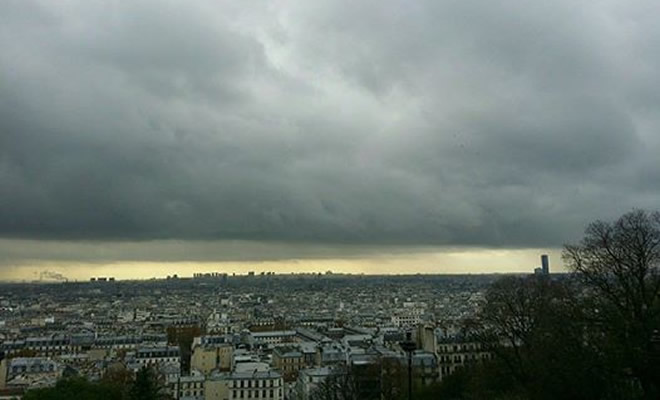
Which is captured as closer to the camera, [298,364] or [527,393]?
[527,393]

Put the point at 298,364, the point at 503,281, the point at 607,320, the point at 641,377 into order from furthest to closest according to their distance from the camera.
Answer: the point at 298,364, the point at 503,281, the point at 607,320, the point at 641,377

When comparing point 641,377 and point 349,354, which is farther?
point 349,354

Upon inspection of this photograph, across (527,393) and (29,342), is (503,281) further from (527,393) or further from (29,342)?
(29,342)

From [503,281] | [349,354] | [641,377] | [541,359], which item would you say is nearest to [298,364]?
[349,354]

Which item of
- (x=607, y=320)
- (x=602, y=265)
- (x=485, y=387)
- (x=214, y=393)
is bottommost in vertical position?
(x=214, y=393)

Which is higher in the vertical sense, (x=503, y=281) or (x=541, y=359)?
(x=503, y=281)

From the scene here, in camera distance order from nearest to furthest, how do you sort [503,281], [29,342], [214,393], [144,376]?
[144,376] → [503,281] → [214,393] → [29,342]

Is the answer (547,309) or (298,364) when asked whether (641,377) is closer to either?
(547,309)

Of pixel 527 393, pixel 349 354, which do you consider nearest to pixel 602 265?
pixel 527 393

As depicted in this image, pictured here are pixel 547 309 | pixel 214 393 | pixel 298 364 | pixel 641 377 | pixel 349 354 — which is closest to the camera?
pixel 641 377
